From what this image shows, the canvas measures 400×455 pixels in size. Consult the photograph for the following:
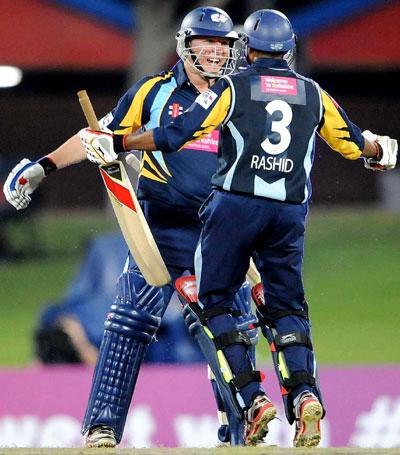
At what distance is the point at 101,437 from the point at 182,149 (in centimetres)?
137

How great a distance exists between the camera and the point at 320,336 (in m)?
14.8

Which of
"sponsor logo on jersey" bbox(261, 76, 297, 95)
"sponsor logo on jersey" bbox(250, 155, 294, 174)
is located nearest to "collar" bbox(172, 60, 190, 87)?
"sponsor logo on jersey" bbox(261, 76, 297, 95)

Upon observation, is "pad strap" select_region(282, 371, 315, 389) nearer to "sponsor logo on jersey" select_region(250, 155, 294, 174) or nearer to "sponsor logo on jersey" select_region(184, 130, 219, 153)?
"sponsor logo on jersey" select_region(250, 155, 294, 174)

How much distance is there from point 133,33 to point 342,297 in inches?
150

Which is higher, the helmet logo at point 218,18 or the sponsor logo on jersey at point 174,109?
the helmet logo at point 218,18

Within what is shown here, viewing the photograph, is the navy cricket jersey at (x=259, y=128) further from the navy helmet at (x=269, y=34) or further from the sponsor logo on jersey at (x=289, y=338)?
the sponsor logo on jersey at (x=289, y=338)

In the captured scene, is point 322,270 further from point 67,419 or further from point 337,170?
point 67,419

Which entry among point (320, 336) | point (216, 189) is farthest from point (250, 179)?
point (320, 336)

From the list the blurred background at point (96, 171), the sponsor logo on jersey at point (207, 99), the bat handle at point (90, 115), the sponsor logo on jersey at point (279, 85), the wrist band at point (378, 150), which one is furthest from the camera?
the blurred background at point (96, 171)

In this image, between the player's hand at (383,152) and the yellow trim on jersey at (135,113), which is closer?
the player's hand at (383,152)

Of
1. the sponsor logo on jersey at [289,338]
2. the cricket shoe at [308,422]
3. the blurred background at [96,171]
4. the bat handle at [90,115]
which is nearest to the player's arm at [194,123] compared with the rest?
the bat handle at [90,115]

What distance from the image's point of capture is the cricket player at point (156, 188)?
258 inches

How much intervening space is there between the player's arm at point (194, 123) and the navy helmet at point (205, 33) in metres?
0.62

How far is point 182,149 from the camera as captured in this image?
656cm
